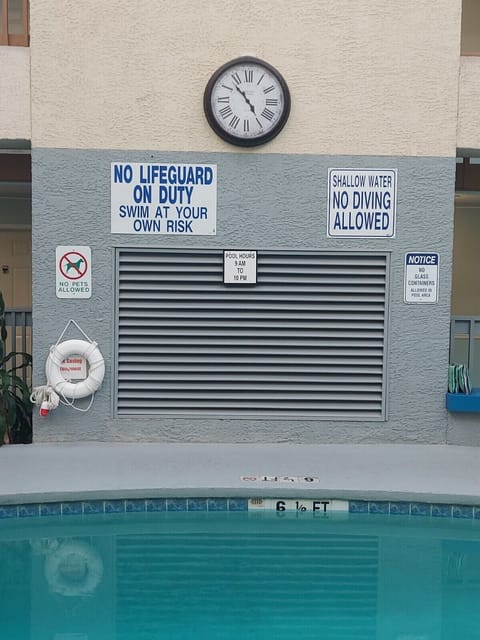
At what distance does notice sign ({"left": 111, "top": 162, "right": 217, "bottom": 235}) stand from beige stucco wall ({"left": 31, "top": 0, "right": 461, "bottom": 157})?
20 cm

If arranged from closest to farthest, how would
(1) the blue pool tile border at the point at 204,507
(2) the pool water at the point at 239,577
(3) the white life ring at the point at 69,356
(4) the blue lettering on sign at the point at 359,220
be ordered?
1. (2) the pool water at the point at 239,577
2. (1) the blue pool tile border at the point at 204,507
3. (3) the white life ring at the point at 69,356
4. (4) the blue lettering on sign at the point at 359,220

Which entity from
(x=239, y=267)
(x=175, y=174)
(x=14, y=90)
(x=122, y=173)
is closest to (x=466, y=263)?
(x=239, y=267)

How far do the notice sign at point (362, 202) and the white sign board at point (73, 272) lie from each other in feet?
6.74

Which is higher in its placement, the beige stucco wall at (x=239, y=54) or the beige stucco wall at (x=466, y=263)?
the beige stucco wall at (x=239, y=54)

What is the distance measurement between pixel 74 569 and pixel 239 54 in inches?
166

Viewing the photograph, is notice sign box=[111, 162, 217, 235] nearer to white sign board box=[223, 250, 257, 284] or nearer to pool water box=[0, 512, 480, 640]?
white sign board box=[223, 250, 257, 284]

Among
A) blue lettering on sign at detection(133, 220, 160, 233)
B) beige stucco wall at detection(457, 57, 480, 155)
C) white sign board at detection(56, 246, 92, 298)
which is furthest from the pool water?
beige stucco wall at detection(457, 57, 480, 155)

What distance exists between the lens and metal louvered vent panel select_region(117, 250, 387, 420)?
22.4ft

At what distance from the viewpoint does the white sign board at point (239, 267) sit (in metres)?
6.77

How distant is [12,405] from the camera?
21.9 ft

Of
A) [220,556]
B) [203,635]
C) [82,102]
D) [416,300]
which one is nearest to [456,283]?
[416,300]

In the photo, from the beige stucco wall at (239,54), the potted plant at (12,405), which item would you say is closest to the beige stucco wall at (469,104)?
the beige stucco wall at (239,54)

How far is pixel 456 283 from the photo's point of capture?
35.9 feet

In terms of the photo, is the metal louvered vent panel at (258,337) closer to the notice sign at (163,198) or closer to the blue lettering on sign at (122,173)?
the notice sign at (163,198)
